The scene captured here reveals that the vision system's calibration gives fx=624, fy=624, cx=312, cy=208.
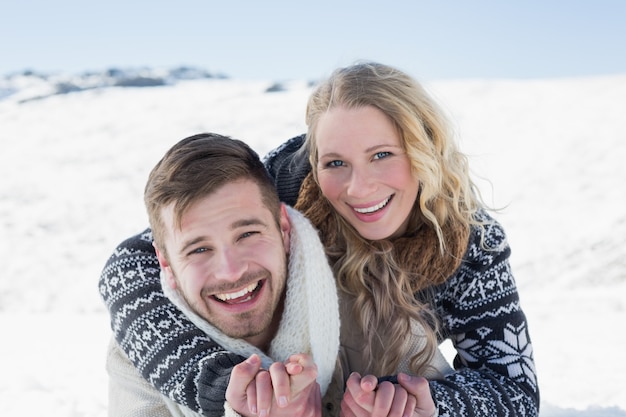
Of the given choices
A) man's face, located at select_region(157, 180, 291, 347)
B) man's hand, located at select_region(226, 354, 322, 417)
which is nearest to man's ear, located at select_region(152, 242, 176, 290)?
man's face, located at select_region(157, 180, 291, 347)

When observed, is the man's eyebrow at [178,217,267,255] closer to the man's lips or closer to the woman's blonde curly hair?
the man's lips

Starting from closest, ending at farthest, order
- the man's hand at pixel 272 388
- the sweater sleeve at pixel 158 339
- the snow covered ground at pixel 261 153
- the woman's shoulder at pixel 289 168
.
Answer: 1. the man's hand at pixel 272 388
2. the sweater sleeve at pixel 158 339
3. the woman's shoulder at pixel 289 168
4. the snow covered ground at pixel 261 153

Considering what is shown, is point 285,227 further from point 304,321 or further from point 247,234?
point 304,321

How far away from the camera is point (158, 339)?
165 centimetres

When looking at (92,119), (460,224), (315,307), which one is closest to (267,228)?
(315,307)

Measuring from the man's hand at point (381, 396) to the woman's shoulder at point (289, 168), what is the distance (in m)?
0.89

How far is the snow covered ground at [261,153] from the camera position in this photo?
2736 millimetres

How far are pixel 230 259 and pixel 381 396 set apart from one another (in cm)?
54

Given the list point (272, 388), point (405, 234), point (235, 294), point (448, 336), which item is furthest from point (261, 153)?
point (272, 388)

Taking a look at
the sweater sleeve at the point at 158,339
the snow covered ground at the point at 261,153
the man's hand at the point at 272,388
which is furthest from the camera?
the snow covered ground at the point at 261,153

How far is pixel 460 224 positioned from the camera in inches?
76.5

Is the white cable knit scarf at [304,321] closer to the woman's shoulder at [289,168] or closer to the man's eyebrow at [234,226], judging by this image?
the man's eyebrow at [234,226]

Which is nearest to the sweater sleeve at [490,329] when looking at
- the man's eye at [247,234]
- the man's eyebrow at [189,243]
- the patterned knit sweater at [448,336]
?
the patterned knit sweater at [448,336]

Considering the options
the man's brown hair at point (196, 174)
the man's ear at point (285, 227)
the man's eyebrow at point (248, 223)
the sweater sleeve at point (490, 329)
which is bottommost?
the sweater sleeve at point (490, 329)
